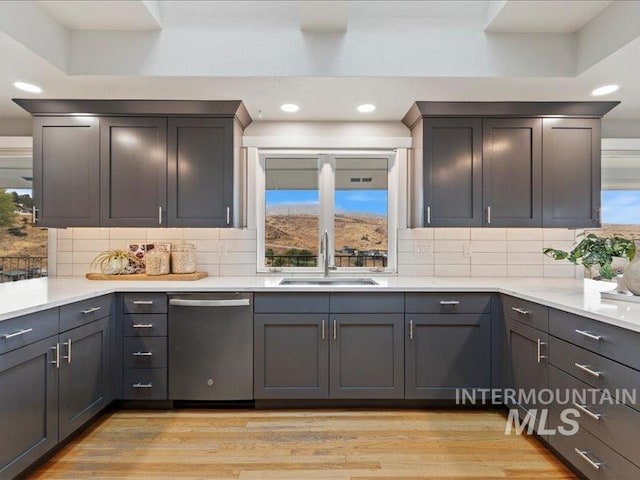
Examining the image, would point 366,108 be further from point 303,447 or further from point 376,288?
point 303,447

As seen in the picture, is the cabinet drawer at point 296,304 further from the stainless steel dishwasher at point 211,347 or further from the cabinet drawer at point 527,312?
the cabinet drawer at point 527,312

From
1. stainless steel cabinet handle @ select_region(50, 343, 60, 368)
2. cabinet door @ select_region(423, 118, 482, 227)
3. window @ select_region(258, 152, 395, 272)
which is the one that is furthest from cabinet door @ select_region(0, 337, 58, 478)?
cabinet door @ select_region(423, 118, 482, 227)

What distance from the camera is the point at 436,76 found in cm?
241

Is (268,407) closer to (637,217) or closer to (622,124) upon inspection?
(637,217)

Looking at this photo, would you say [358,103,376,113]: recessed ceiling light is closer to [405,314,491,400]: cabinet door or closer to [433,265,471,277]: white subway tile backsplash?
[433,265,471,277]: white subway tile backsplash

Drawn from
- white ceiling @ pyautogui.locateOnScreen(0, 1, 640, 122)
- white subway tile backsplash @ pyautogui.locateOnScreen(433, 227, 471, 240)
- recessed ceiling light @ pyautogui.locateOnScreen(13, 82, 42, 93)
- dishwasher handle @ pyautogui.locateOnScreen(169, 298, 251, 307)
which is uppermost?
white ceiling @ pyautogui.locateOnScreen(0, 1, 640, 122)

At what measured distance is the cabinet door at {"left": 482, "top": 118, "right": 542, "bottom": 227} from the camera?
2.97 m

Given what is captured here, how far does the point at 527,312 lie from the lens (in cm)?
236

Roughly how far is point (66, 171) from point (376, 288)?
8.04 feet

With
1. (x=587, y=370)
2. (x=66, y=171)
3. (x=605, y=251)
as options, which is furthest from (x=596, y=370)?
(x=66, y=171)

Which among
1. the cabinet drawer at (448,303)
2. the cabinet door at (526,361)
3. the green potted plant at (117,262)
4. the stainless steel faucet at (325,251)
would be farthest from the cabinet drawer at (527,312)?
the green potted plant at (117,262)

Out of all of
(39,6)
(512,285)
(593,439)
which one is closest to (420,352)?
(512,285)

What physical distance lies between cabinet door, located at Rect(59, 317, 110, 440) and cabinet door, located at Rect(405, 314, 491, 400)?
78.6 inches

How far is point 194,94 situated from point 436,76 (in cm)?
162
